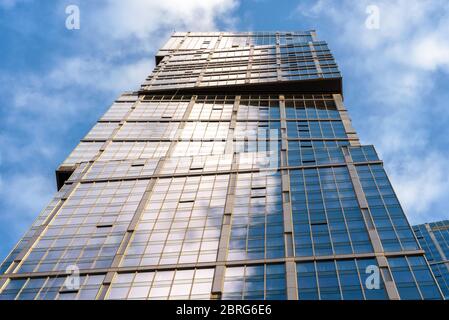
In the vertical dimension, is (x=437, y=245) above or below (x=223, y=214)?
above

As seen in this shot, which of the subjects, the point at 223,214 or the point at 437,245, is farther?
the point at 437,245

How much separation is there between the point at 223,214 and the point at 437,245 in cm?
7768

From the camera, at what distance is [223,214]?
192 feet

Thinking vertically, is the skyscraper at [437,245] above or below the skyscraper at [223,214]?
above

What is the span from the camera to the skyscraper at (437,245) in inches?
4338

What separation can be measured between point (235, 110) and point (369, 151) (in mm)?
29618

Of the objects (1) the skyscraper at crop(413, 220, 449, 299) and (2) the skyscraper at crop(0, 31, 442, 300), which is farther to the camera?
(1) the skyscraper at crop(413, 220, 449, 299)

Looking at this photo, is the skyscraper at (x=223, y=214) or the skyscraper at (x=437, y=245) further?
the skyscraper at (x=437, y=245)

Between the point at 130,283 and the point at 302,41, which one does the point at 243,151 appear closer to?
the point at 130,283

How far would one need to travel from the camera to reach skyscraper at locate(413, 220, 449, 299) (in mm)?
110188

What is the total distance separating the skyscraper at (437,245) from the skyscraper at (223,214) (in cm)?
4160

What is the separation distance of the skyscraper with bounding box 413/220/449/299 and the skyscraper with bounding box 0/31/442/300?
41602mm

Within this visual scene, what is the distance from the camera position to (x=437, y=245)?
12050cm
